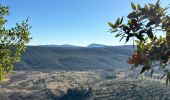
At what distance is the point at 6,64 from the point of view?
112 ft

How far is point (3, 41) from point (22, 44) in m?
2.03

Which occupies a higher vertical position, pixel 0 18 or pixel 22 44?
pixel 0 18

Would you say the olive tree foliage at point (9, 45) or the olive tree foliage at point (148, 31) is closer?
the olive tree foliage at point (148, 31)

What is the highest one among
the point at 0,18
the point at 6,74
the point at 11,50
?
the point at 0,18

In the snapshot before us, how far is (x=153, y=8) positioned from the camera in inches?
372

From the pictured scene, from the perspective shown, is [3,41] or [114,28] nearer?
[114,28]

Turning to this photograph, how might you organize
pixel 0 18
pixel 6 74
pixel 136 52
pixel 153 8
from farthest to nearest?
1. pixel 6 74
2. pixel 0 18
3. pixel 136 52
4. pixel 153 8

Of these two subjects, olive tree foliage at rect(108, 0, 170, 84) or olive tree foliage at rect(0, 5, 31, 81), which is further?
olive tree foliage at rect(0, 5, 31, 81)

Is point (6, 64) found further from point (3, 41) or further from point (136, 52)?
point (136, 52)

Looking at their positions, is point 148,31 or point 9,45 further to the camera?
point 9,45

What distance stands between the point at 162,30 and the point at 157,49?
23.6 inches

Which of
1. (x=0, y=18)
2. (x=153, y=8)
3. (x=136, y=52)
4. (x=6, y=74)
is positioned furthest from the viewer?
(x=6, y=74)

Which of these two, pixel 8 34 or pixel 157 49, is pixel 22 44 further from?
pixel 157 49

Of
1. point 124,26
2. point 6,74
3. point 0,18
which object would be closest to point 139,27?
point 124,26
